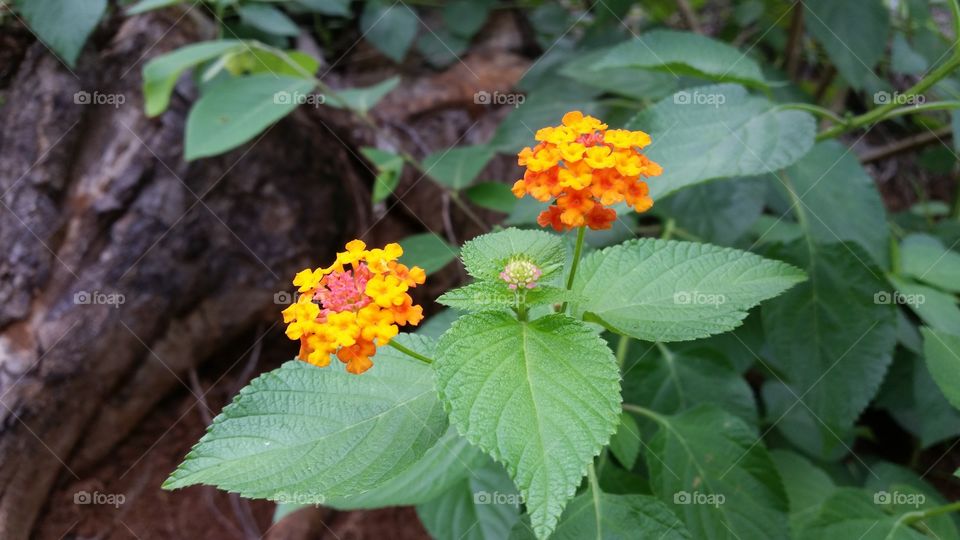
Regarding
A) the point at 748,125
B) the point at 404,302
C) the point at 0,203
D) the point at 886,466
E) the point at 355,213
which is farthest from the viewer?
the point at 355,213

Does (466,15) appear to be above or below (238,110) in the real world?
above

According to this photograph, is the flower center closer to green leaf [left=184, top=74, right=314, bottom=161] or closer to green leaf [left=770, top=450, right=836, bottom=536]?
green leaf [left=184, top=74, right=314, bottom=161]

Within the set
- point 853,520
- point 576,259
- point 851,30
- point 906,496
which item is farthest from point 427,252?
point 851,30

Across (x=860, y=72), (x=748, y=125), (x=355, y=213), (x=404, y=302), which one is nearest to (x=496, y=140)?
(x=355, y=213)

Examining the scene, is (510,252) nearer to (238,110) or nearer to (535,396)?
(535,396)

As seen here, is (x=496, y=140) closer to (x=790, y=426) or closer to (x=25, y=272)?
(x=790, y=426)

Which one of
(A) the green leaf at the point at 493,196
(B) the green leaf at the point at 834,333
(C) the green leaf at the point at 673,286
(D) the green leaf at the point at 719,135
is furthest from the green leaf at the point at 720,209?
(C) the green leaf at the point at 673,286
